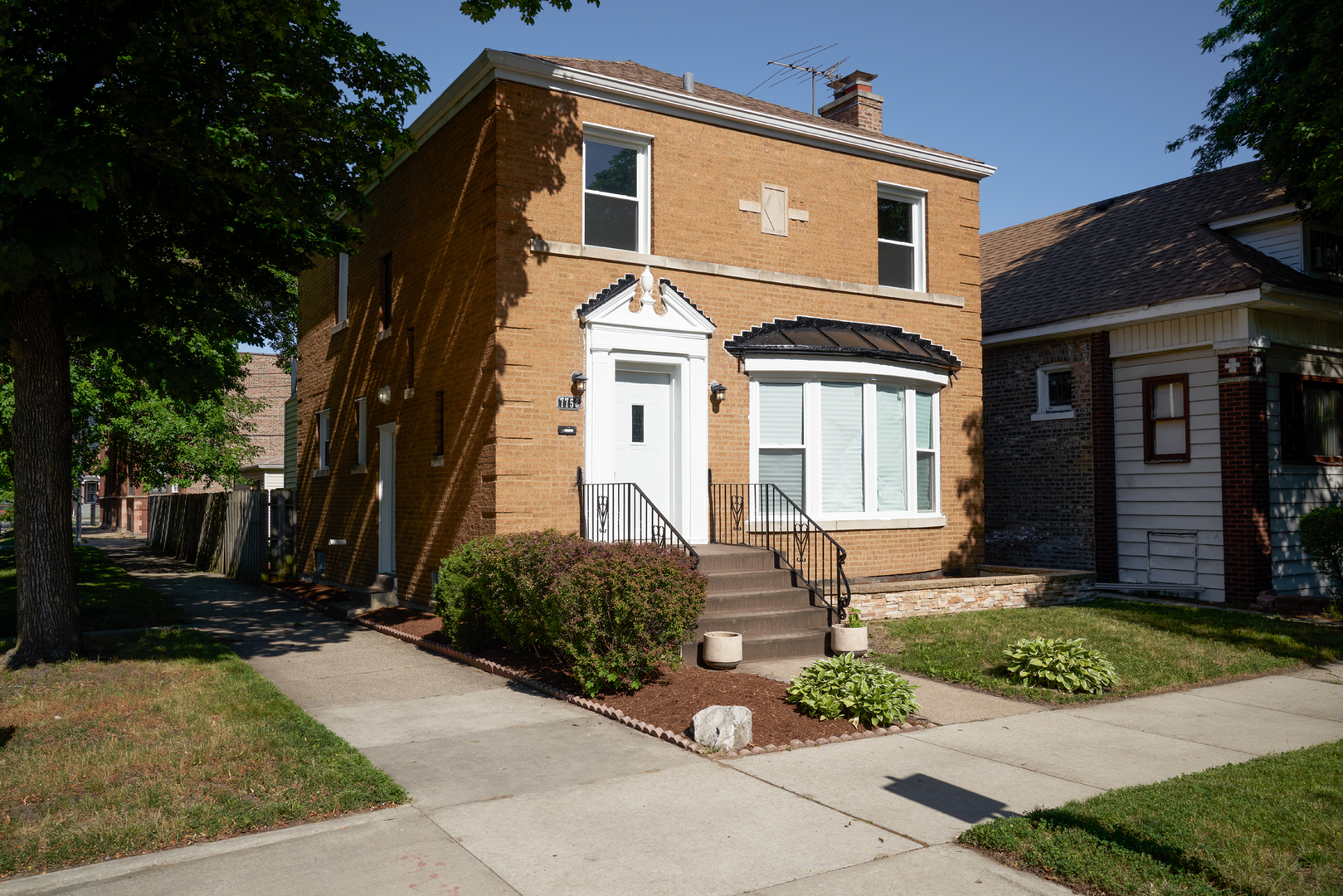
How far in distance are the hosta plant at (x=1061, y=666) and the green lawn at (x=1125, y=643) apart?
0.13 metres

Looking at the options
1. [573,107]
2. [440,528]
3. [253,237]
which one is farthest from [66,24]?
[440,528]

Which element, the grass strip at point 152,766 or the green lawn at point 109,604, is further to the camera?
the green lawn at point 109,604

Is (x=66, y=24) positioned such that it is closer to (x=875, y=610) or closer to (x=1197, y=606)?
(x=875, y=610)

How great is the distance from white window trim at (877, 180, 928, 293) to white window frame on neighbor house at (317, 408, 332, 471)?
10951 millimetres

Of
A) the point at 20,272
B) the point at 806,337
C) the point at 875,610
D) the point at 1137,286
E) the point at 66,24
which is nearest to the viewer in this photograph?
the point at 20,272

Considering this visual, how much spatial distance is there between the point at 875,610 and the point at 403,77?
8871 millimetres

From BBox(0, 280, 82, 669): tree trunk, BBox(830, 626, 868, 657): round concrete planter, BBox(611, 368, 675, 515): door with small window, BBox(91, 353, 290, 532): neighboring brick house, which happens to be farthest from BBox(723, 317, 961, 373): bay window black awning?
BBox(91, 353, 290, 532): neighboring brick house

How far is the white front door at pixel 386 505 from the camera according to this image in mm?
14883

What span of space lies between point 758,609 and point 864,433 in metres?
3.97

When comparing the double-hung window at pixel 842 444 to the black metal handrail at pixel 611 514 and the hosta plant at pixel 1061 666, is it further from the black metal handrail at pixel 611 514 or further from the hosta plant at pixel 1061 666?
the hosta plant at pixel 1061 666

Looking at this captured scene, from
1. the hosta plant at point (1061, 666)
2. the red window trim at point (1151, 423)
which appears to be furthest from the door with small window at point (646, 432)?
the red window trim at point (1151, 423)

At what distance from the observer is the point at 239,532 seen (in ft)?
65.4

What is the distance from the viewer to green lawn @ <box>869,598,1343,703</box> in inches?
361

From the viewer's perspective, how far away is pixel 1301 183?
537 inches
